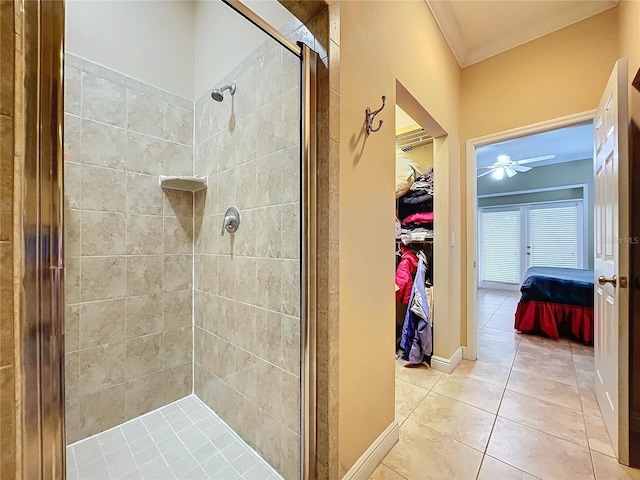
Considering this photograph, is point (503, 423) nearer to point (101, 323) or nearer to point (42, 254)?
point (42, 254)

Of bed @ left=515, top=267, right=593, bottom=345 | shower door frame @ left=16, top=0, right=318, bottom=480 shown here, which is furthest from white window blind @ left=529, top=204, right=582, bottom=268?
shower door frame @ left=16, top=0, right=318, bottom=480

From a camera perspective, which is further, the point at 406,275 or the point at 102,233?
the point at 406,275

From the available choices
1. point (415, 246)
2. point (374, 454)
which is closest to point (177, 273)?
point (374, 454)

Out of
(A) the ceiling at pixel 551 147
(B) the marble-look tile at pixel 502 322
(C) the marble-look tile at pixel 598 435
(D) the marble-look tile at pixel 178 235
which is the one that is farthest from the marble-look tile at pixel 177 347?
(A) the ceiling at pixel 551 147

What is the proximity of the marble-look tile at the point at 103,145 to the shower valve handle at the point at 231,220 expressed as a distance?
2.36 ft

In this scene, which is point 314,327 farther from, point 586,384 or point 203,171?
point 586,384

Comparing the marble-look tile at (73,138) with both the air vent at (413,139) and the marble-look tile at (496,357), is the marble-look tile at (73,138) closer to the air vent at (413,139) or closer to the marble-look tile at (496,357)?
the air vent at (413,139)

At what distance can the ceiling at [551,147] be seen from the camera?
4.03 meters

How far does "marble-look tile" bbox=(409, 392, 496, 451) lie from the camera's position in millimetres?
1515

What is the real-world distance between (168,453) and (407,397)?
154 centimetres

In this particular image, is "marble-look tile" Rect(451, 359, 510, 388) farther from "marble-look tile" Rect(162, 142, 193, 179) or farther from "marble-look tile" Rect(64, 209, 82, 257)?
"marble-look tile" Rect(64, 209, 82, 257)

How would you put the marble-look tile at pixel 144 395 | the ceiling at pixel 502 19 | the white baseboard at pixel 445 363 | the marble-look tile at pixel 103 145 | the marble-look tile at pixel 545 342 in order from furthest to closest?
the marble-look tile at pixel 545 342 → the white baseboard at pixel 445 363 → the ceiling at pixel 502 19 → the marble-look tile at pixel 144 395 → the marble-look tile at pixel 103 145

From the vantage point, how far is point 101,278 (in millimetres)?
1576

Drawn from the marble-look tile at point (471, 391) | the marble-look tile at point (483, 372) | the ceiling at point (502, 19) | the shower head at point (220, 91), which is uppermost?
the ceiling at point (502, 19)
